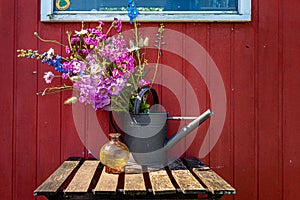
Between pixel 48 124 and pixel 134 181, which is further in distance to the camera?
pixel 48 124

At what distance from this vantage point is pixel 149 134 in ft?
5.21

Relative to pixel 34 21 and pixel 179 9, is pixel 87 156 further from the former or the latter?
pixel 179 9

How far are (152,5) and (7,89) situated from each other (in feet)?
2.67

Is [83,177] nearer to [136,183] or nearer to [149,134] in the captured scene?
[136,183]

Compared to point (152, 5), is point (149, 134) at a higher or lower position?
lower

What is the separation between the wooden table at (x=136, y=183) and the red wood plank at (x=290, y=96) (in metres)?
0.48

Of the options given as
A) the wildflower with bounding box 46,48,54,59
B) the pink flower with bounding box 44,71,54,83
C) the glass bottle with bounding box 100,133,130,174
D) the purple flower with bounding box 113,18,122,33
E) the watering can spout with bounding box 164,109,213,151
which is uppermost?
the purple flower with bounding box 113,18,122,33

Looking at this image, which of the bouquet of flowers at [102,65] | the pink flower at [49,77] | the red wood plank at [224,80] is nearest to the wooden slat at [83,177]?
the bouquet of flowers at [102,65]

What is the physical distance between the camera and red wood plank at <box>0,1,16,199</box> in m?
1.82

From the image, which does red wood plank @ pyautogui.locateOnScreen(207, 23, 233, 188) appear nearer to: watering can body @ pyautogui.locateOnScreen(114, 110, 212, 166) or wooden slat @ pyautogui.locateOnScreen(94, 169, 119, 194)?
watering can body @ pyautogui.locateOnScreen(114, 110, 212, 166)

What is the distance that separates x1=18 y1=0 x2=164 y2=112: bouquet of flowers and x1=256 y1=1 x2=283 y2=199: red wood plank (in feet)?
1.66

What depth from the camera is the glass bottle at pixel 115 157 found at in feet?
4.83

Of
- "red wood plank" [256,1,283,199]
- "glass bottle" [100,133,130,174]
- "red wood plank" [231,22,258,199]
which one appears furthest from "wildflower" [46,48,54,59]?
"red wood plank" [256,1,283,199]

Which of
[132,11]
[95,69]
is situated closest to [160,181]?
[95,69]
